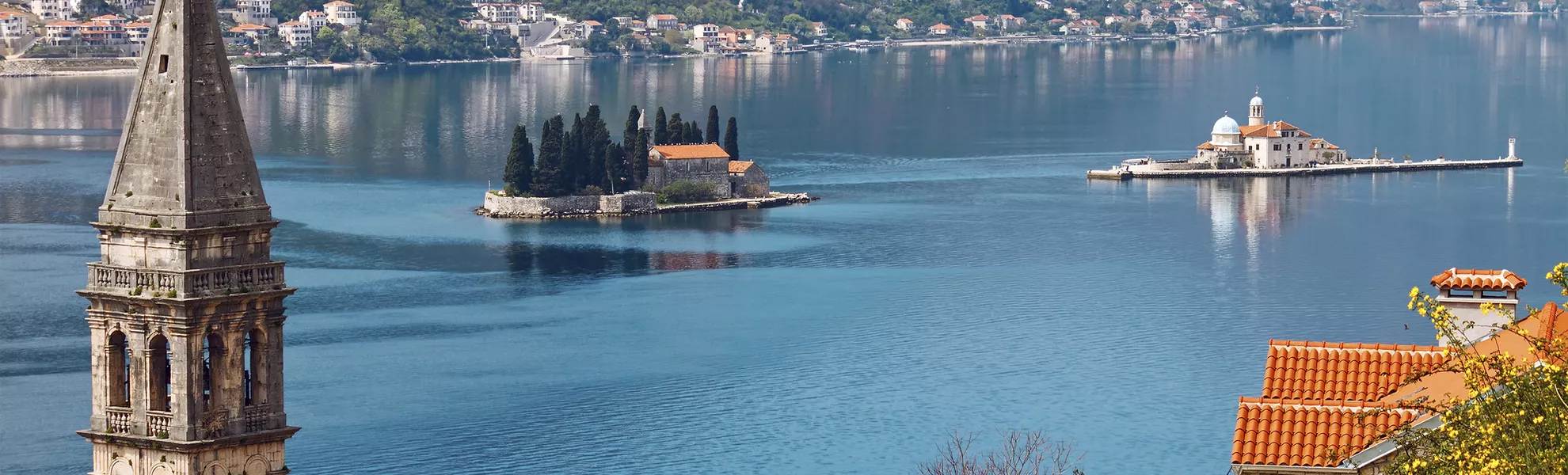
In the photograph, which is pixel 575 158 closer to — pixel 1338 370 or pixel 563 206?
pixel 563 206

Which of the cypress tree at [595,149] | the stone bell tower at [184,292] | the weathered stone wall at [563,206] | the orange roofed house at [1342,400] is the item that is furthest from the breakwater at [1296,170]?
the stone bell tower at [184,292]

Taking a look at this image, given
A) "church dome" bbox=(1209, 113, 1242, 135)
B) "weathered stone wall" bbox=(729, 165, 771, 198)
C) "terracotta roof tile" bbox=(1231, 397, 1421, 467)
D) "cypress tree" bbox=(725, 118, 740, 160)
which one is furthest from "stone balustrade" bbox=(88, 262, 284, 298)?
"church dome" bbox=(1209, 113, 1242, 135)

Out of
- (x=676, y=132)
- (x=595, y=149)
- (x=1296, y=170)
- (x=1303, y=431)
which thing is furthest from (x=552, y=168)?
(x=1303, y=431)

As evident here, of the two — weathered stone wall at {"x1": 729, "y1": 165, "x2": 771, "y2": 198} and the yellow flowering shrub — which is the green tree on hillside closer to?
weathered stone wall at {"x1": 729, "y1": 165, "x2": 771, "y2": 198}

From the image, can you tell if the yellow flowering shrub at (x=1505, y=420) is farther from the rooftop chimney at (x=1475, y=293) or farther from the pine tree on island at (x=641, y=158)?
the pine tree on island at (x=641, y=158)

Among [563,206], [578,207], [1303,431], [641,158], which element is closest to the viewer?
[1303,431]

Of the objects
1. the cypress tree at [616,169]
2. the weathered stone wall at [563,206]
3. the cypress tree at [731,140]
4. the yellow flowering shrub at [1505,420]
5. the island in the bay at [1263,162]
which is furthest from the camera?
the island in the bay at [1263,162]
